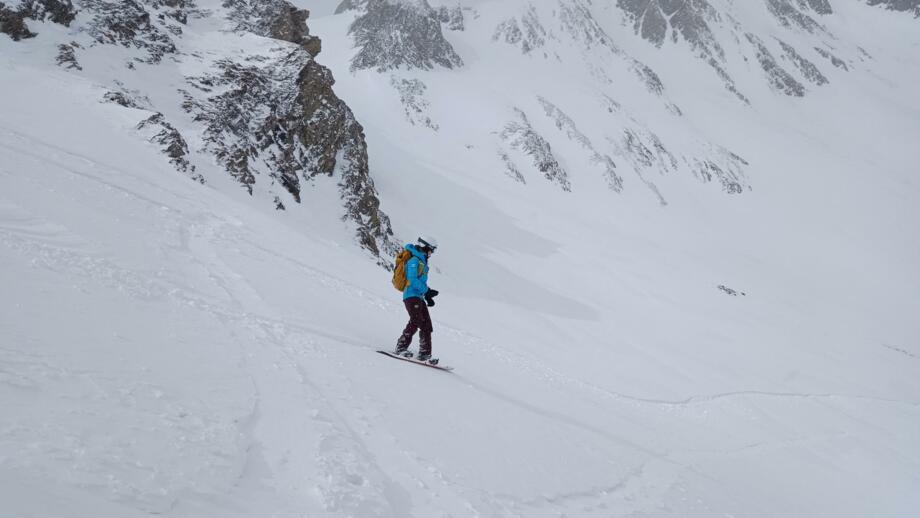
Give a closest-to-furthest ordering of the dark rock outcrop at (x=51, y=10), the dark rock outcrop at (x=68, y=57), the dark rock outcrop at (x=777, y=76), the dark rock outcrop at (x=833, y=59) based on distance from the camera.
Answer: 1. the dark rock outcrop at (x=68, y=57)
2. the dark rock outcrop at (x=51, y=10)
3. the dark rock outcrop at (x=777, y=76)
4. the dark rock outcrop at (x=833, y=59)

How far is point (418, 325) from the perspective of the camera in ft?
30.5

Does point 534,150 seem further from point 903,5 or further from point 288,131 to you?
point 903,5

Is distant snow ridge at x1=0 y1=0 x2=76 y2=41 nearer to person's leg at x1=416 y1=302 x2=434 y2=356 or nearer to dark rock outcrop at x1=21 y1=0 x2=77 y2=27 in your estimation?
dark rock outcrop at x1=21 y1=0 x2=77 y2=27

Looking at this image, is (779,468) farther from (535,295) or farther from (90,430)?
(535,295)

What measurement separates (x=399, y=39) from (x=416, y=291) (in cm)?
6578

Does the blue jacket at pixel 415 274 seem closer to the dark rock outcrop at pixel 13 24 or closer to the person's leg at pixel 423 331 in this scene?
the person's leg at pixel 423 331

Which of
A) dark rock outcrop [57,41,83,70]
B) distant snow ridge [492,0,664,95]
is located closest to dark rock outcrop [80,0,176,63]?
dark rock outcrop [57,41,83,70]

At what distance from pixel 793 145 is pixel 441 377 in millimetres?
102857

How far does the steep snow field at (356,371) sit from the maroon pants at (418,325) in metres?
0.70

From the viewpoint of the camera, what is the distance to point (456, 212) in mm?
39688

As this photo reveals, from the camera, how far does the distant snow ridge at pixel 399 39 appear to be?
212ft

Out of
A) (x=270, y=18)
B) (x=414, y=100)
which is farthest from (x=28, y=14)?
(x=414, y=100)

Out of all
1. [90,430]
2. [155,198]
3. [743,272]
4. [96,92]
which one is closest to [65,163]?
[155,198]

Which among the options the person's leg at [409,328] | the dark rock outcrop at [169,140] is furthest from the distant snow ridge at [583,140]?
the person's leg at [409,328]
